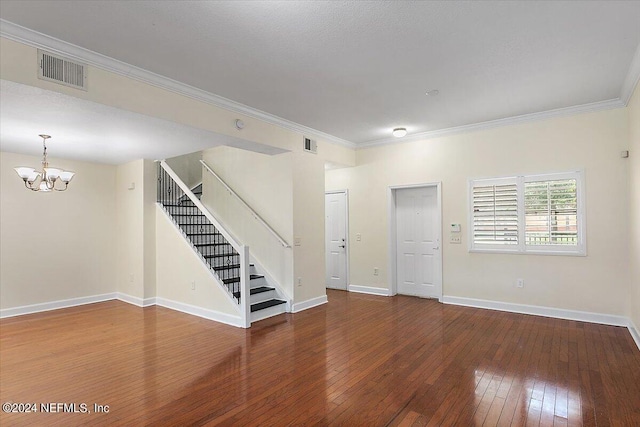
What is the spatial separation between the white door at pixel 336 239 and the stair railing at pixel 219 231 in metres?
2.27

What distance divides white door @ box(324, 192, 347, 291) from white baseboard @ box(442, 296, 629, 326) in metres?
2.17

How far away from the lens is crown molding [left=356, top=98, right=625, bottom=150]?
4535mm

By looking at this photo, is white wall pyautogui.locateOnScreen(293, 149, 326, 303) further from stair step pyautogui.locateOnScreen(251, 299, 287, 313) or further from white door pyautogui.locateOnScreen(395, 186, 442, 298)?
white door pyautogui.locateOnScreen(395, 186, 442, 298)

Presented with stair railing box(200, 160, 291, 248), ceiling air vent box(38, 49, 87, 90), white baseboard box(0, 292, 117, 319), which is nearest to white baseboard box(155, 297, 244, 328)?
white baseboard box(0, 292, 117, 319)

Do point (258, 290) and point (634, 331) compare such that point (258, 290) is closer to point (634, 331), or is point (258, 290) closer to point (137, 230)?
point (137, 230)

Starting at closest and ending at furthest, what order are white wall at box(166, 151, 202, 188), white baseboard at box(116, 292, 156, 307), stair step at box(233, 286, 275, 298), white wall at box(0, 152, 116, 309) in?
stair step at box(233, 286, 275, 298) → white wall at box(0, 152, 116, 309) → white baseboard at box(116, 292, 156, 307) → white wall at box(166, 151, 202, 188)

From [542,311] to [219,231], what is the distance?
489cm

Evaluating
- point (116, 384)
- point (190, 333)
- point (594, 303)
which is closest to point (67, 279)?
point (190, 333)

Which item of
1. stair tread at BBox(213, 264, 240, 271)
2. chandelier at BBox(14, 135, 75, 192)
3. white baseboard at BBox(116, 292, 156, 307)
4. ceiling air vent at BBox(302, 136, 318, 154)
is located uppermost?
ceiling air vent at BBox(302, 136, 318, 154)

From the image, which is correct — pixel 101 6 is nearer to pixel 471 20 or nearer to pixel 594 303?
pixel 471 20

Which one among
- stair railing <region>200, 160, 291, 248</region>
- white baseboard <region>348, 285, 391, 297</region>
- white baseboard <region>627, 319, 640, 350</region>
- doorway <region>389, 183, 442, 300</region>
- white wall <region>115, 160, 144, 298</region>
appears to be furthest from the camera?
white baseboard <region>348, 285, 391, 297</region>

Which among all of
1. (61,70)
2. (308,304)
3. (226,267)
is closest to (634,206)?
(308,304)

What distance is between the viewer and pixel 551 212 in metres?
4.92

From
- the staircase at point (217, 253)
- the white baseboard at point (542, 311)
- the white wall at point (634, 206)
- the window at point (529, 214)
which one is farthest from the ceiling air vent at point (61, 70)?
the white baseboard at point (542, 311)
